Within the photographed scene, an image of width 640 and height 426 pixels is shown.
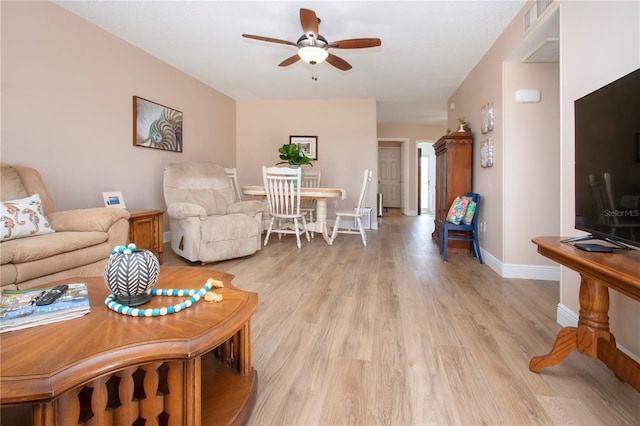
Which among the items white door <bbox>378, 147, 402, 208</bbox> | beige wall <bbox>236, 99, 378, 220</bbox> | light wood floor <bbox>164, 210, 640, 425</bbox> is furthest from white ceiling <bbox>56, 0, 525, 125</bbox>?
white door <bbox>378, 147, 402, 208</bbox>

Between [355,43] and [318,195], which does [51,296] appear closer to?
[355,43]

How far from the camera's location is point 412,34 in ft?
10.3

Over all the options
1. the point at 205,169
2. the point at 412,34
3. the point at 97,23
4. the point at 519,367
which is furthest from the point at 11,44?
the point at 519,367

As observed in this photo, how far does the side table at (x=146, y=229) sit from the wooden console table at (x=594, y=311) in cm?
300

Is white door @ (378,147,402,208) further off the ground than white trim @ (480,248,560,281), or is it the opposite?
white door @ (378,147,402,208)

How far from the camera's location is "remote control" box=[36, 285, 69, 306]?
99cm

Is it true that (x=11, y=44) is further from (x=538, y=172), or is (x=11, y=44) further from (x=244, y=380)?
(x=538, y=172)

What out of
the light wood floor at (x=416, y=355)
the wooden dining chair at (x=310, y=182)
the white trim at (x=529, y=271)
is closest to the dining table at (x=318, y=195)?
the wooden dining chair at (x=310, y=182)

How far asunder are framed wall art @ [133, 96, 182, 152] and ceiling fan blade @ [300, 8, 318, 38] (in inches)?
86.6

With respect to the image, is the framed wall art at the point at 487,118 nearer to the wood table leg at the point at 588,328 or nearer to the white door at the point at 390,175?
the wood table leg at the point at 588,328

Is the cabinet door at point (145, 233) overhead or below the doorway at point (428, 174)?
below

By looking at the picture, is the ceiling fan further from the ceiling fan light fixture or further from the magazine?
the magazine

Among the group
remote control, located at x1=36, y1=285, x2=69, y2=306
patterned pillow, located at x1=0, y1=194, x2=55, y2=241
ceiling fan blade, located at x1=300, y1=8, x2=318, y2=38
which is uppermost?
ceiling fan blade, located at x1=300, y1=8, x2=318, y2=38

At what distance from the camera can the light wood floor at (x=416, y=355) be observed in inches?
45.3
